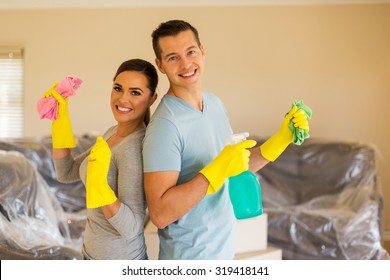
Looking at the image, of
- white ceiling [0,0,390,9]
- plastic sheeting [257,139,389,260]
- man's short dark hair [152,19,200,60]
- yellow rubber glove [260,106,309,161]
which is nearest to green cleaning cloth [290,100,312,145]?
yellow rubber glove [260,106,309,161]

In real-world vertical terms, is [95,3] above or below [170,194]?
above

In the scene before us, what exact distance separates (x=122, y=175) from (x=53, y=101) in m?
0.19

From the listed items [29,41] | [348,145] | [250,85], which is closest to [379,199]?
[348,145]

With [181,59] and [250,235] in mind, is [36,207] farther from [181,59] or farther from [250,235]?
[181,59]

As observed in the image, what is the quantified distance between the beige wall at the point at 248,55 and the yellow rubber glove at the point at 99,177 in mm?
312

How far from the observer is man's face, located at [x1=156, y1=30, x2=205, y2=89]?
783 mm

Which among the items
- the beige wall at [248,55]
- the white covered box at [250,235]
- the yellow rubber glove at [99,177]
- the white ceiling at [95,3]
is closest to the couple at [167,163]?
the yellow rubber glove at [99,177]

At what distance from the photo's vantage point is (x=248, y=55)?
5.39ft

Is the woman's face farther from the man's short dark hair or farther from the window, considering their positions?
the window

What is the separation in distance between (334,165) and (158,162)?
2066 millimetres

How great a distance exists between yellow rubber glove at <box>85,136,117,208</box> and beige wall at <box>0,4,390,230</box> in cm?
31

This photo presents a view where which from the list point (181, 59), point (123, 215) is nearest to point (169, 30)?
point (181, 59)

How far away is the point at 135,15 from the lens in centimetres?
134
